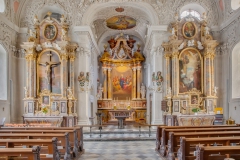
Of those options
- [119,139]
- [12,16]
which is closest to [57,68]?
[12,16]

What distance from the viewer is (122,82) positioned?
23859mm

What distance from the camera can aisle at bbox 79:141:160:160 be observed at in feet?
27.9

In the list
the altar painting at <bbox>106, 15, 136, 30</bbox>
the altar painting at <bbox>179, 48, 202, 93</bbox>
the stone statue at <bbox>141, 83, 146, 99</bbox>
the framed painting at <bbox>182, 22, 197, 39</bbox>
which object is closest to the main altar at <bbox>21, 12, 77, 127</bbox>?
the altar painting at <bbox>106, 15, 136, 30</bbox>

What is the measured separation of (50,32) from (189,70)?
8.77 metres

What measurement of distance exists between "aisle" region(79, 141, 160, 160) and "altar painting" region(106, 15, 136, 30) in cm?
1158

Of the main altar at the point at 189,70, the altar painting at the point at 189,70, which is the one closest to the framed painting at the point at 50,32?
the main altar at the point at 189,70

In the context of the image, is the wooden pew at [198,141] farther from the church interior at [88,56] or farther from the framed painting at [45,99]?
the framed painting at [45,99]

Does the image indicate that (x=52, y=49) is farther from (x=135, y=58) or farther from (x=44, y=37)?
(x=135, y=58)

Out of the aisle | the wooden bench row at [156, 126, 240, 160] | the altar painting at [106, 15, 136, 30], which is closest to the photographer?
the wooden bench row at [156, 126, 240, 160]

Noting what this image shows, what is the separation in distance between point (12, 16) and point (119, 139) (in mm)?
9814

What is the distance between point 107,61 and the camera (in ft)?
77.0

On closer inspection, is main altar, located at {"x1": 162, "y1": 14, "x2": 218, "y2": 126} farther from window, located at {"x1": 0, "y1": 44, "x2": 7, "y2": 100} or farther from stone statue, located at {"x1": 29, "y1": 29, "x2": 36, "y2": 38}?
window, located at {"x1": 0, "y1": 44, "x2": 7, "y2": 100}

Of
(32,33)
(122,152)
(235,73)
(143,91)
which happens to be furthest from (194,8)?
(122,152)

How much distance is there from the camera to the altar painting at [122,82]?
23797 mm
